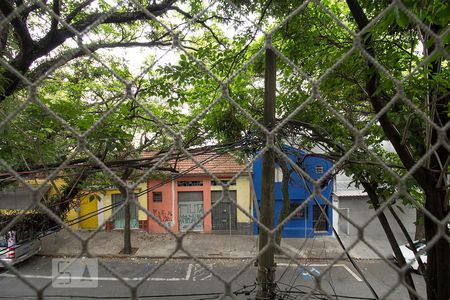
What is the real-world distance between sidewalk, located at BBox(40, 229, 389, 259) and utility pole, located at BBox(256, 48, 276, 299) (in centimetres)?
665

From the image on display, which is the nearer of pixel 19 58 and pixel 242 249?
pixel 19 58

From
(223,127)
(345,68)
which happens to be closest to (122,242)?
(223,127)

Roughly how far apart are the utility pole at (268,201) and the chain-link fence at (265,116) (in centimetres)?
1

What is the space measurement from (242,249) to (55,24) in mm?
7987

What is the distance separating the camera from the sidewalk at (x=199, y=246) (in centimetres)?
914

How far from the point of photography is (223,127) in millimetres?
4242

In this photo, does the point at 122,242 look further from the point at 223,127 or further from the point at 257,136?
the point at 257,136

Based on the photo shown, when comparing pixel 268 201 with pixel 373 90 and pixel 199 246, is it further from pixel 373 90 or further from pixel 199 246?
pixel 199 246

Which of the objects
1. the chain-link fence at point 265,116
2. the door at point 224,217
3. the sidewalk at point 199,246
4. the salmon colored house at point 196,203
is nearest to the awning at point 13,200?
the chain-link fence at point 265,116

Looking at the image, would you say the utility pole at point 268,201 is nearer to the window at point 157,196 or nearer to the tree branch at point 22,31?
the tree branch at point 22,31

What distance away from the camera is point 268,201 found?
2.54 metres

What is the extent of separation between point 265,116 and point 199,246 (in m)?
8.12

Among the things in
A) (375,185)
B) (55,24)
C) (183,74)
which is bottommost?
(375,185)

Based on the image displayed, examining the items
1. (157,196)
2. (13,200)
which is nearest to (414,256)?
(13,200)
